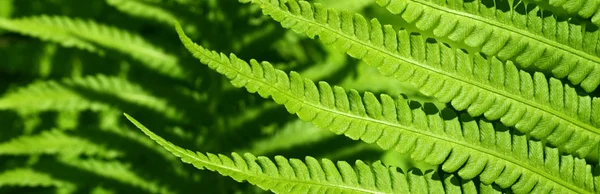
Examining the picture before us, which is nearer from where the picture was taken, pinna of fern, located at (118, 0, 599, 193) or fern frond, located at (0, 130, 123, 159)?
pinna of fern, located at (118, 0, 599, 193)

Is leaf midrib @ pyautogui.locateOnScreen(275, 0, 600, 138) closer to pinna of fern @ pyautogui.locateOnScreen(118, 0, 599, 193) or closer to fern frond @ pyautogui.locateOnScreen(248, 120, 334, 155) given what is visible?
pinna of fern @ pyautogui.locateOnScreen(118, 0, 599, 193)

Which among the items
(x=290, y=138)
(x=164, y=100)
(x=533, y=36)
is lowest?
(x=290, y=138)

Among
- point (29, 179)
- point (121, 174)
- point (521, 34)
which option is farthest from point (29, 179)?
point (521, 34)

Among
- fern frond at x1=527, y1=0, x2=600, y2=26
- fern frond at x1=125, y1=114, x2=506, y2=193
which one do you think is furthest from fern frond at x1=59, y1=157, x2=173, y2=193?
fern frond at x1=527, y1=0, x2=600, y2=26

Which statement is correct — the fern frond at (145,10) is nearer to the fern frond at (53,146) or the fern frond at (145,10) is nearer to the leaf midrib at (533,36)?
the fern frond at (53,146)

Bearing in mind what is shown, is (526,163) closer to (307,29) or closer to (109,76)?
(307,29)

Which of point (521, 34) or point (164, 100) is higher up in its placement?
point (521, 34)

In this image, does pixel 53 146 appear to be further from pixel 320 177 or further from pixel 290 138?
pixel 320 177
